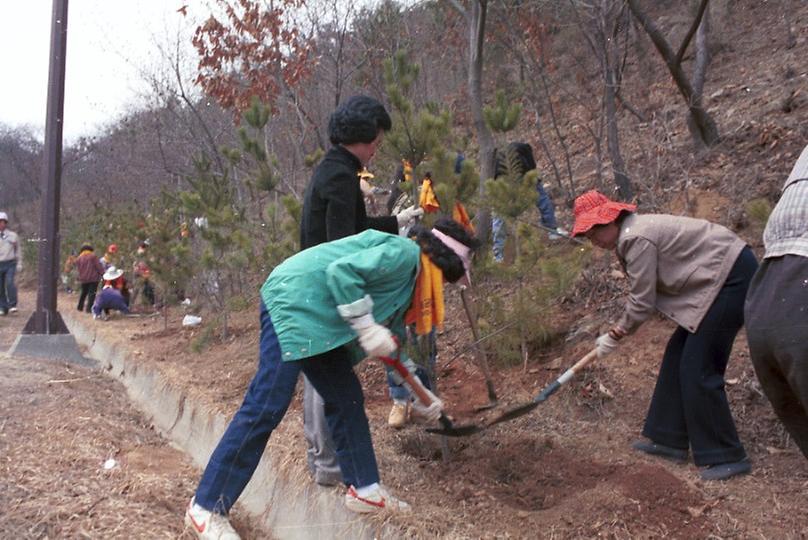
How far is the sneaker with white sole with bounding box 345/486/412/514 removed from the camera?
3291 millimetres

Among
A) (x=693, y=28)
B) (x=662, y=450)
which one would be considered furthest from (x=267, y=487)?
(x=693, y=28)

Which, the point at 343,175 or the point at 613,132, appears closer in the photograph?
the point at 343,175

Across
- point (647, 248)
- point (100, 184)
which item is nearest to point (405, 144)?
point (647, 248)

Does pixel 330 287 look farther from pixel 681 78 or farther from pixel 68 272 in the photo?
pixel 68 272

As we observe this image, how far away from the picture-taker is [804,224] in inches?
97.8

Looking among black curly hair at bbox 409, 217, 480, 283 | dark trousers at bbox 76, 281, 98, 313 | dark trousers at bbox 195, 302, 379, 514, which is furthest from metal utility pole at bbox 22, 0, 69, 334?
black curly hair at bbox 409, 217, 480, 283

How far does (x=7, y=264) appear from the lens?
43.6 ft

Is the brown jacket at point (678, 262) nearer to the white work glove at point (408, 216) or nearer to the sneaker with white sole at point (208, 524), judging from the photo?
the white work glove at point (408, 216)

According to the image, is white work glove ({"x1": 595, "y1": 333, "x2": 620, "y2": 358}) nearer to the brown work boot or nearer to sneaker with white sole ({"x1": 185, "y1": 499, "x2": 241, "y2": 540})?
the brown work boot

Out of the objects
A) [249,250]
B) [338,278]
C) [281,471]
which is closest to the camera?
[338,278]

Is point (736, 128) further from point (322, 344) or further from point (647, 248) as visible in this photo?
point (322, 344)

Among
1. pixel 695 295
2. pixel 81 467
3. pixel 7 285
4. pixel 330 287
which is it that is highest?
pixel 330 287

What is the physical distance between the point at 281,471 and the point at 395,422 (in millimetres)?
708

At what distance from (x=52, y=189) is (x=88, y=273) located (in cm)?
606
